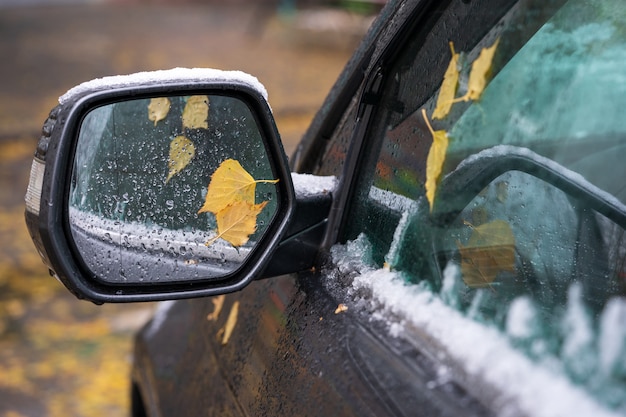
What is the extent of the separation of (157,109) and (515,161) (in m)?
0.67

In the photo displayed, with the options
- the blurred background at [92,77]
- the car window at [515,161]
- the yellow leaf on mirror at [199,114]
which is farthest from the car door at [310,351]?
the blurred background at [92,77]

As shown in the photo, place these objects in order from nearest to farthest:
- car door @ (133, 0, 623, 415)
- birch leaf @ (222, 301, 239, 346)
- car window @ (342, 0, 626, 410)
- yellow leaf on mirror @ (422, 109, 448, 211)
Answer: car door @ (133, 0, 623, 415) → car window @ (342, 0, 626, 410) → yellow leaf on mirror @ (422, 109, 448, 211) → birch leaf @ (222, 301, 239, 346)

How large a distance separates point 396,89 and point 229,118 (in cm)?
32

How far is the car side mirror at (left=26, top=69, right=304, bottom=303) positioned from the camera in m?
1.40

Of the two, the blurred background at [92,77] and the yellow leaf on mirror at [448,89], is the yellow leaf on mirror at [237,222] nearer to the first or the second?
the yellow leaf on mirror at [448,89]

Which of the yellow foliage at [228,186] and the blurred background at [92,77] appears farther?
the blurred background at [92,77]

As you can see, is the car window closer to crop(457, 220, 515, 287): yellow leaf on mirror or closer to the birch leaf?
crop(457, 220, 515, 287): yellow leaf on mirror

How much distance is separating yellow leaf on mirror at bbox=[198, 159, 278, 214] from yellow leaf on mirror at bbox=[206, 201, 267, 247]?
1 centimetres

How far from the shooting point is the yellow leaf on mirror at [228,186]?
144 centimetres

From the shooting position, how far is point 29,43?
42.4 ft

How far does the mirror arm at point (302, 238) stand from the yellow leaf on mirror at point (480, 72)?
41cm

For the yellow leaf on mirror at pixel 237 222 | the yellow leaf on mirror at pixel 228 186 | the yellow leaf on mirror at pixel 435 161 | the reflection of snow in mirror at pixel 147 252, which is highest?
the yellow leaf on mirror at pixel 435 161

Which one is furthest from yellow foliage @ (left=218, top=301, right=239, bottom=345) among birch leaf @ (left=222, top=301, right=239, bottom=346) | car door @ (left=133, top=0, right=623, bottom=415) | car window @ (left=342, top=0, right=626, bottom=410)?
car window @ (left=342, top=0, right=626, bottom=410)

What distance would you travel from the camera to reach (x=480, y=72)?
1.25m
